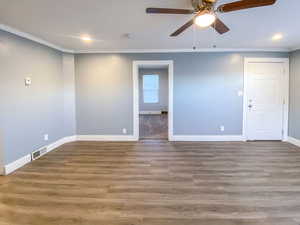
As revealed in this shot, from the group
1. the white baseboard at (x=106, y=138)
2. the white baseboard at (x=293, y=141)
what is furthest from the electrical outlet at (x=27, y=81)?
the white baseboard at (x=293, y=141)

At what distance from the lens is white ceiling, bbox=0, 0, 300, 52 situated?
267 cm

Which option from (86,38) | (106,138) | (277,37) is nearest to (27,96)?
(86,38)

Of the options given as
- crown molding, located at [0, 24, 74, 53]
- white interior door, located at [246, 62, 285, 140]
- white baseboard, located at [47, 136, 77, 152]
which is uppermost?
crown molding, located at [0, 24, 74, 53]

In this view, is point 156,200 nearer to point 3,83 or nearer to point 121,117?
point 3,83

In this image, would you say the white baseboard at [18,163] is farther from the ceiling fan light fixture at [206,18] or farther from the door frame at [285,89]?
the door frame at [285,89]

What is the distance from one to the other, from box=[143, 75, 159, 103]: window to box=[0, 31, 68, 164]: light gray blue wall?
6712 mm

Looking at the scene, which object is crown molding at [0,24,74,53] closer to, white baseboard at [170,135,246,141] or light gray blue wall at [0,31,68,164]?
light gray blue wall at [0,31,68,164]

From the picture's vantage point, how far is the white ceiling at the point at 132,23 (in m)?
2.67

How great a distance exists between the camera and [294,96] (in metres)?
5.34

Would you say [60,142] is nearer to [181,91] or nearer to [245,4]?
[181,91]

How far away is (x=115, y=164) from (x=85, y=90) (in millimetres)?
2578

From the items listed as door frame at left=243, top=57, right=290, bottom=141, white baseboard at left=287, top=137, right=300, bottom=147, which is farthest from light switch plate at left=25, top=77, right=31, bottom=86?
white baseboard at left=287, top=137, right=300, bottom=147

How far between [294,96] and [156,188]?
4403mm

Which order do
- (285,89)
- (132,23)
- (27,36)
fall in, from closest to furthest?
1. (132,23)
2. (27,36)
3. (285,89)
